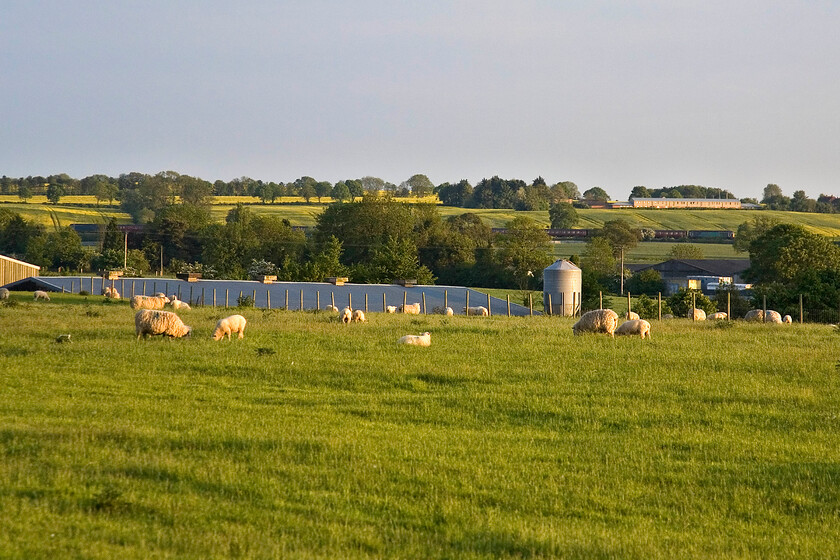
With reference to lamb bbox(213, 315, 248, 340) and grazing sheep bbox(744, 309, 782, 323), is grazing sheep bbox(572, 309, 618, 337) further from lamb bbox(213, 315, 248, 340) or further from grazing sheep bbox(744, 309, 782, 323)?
grazing sheep bbox(744, 309, 782, 323)

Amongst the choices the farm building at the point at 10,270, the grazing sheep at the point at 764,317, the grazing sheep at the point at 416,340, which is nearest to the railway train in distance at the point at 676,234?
the farm building at the point at 10,270

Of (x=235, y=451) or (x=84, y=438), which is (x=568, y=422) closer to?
(x=235, y=451)

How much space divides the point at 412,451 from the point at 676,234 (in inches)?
6835

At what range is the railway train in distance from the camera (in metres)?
172

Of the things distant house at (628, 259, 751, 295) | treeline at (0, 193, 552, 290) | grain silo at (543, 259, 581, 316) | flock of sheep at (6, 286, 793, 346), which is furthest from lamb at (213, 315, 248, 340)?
distant house at (628, 259, 751, 295)

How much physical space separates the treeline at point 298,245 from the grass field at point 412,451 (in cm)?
8017

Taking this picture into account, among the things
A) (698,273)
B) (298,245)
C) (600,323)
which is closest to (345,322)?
(600,323)

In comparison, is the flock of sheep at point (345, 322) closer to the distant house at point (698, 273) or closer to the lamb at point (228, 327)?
the lamb at point (228, 327)

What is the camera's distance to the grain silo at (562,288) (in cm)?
6481

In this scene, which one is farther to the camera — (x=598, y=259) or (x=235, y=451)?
(x=598, y=259)

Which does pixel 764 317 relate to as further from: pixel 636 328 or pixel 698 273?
pixel 698 273

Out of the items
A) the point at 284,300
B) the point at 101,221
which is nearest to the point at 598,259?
the point at 284,300

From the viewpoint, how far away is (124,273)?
3287 inches

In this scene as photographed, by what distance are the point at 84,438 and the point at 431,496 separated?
5.14 m
